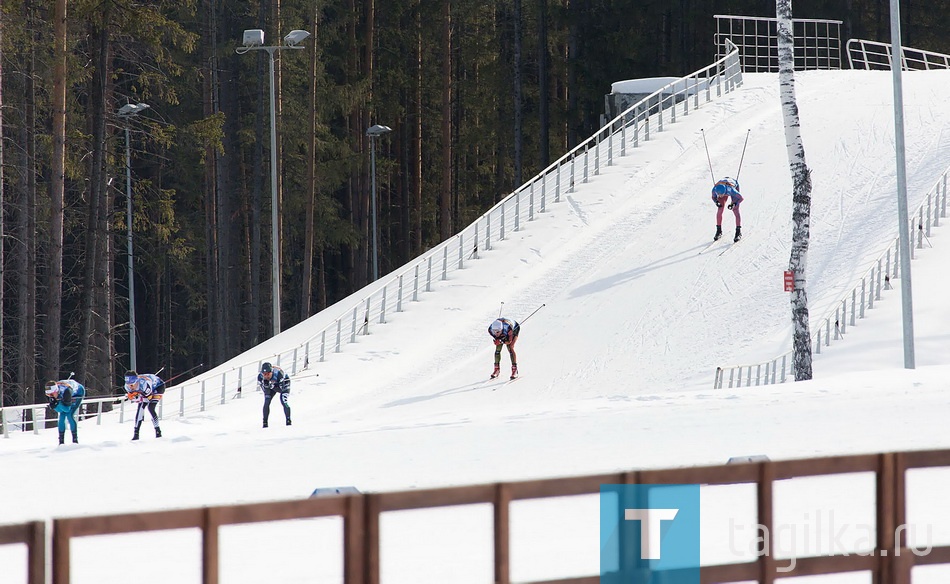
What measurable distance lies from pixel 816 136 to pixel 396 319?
13.7 meters

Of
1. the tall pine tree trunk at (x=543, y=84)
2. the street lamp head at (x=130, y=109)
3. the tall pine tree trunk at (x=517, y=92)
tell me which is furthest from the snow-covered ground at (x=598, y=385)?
the tall pine tree trunk at (x=543, y=84)

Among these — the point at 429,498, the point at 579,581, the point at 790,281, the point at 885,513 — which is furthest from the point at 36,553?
the point at 790,281

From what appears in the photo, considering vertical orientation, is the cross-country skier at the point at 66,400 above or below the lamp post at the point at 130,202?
below

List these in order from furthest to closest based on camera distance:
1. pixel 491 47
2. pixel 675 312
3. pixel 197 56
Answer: pixel 491 47 → pixel 197 56 → pixel 675 312

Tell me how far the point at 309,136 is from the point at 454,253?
17853mm

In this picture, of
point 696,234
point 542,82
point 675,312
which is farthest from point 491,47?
→ point 675,312

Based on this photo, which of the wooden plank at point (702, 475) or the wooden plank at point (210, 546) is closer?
the wooden plank at point (210, 546)

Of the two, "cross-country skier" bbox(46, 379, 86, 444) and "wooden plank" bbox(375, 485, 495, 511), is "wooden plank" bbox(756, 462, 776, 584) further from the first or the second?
"cross-country skier" bbox(46, 379, 86, 444)

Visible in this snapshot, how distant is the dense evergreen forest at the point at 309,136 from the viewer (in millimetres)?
43688

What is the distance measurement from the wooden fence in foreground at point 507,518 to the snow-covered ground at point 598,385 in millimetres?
503

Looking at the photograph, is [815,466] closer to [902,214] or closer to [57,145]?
[902,214]

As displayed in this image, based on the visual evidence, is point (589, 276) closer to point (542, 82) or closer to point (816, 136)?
point (816, 136)

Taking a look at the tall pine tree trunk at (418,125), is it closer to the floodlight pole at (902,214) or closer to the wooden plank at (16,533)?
the floodlight pole at (902,214)

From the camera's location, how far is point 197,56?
171 ft
